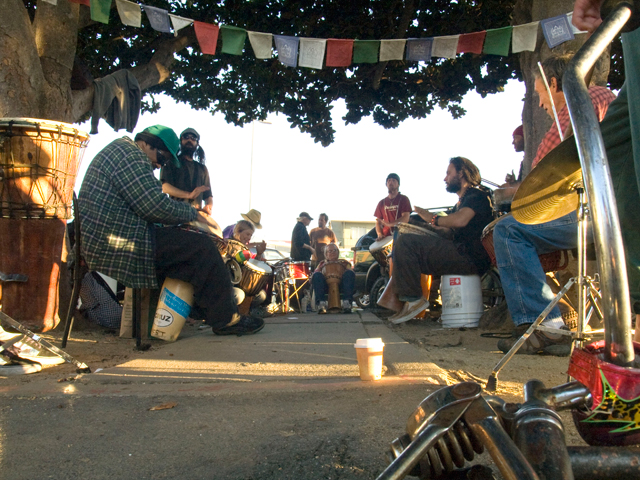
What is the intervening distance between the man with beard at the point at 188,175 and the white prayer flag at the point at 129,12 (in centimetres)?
175

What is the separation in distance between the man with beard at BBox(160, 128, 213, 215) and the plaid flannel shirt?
6.02ft

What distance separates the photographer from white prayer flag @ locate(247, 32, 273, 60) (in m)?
7.48

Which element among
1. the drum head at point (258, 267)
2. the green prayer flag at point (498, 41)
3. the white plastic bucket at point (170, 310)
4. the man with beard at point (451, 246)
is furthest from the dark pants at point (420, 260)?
the green prayer flag at point (498, 41)

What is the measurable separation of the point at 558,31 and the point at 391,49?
105 inches

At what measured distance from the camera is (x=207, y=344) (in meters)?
3.79

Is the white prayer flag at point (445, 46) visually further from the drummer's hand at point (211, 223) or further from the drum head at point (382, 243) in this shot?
the drummer's hand at point (211, 223)

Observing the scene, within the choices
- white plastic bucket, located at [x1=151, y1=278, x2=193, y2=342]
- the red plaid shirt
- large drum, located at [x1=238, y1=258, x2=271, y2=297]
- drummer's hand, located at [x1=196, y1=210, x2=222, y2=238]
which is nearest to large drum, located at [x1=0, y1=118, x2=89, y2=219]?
white plastic bucket, located at [x1=151, y1=278, x2=193, y2=342]

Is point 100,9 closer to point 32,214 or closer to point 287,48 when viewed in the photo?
point 287,48

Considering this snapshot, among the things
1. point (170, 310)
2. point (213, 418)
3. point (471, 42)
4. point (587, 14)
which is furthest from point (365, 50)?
point (587, 14)

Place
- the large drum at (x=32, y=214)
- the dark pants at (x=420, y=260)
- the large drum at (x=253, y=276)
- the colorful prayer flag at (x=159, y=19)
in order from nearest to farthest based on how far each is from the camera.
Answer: the large drum at (x=32, y=214), the dark pants at (x=420, y=260), the large drum at (x=253, y=276), the colorful prayer flag at (x=159, y=19)

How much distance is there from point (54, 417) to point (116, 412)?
22 cm

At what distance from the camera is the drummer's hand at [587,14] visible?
38.0 inches

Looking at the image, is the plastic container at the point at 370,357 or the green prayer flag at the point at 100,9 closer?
the plastic container at the point at 370,357

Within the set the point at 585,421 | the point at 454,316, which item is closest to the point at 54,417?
the point at 585,421
